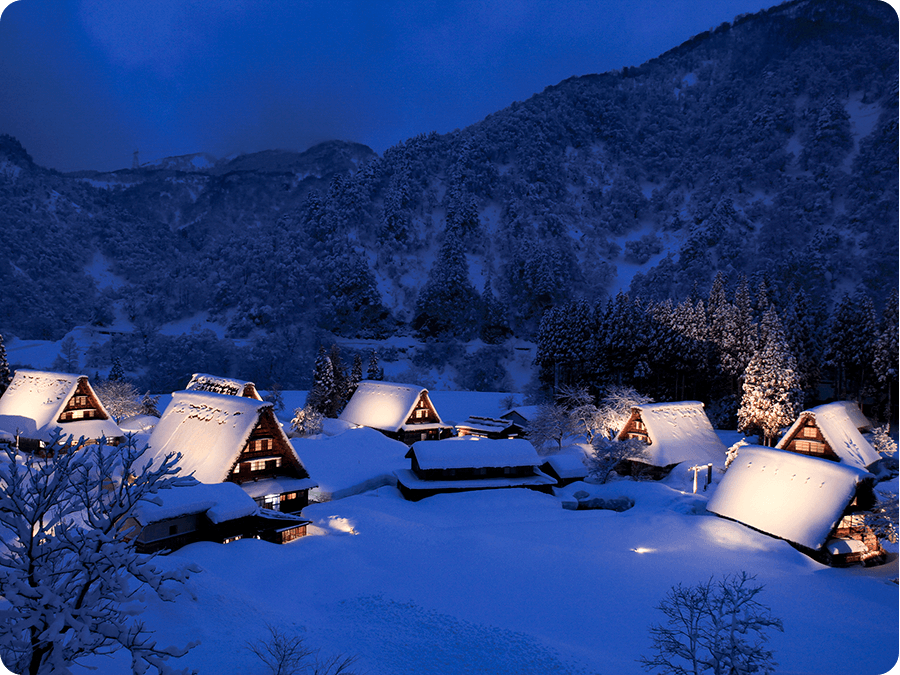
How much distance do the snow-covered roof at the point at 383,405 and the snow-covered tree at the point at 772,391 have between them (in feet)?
82.6

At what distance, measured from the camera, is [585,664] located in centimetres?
1083

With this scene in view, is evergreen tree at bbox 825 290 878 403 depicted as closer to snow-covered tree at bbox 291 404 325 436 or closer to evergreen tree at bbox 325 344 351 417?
evergreen tree at bbox 325 344 351 417

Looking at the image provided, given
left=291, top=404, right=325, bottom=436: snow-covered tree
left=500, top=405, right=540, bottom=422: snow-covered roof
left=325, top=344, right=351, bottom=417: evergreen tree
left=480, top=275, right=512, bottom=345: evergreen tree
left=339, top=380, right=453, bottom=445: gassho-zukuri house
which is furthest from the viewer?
left=480, top=275, right=512, bottom=345: evergreen tree

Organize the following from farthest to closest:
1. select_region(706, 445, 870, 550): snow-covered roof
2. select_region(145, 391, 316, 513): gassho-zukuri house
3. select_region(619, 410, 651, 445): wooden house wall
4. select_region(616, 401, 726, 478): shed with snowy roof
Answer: select_region(619, 410, 651, 445): wooden house wall → select_region(616, 401, 726, 478): shed with snowy roof → select_region(145, 391, 316, 513): gassho-zukuri house → select_region(706, 445, 870, 550): snow-covered roof

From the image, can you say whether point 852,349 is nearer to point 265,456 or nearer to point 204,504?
point 265,456

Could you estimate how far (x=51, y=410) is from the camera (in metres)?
31.2

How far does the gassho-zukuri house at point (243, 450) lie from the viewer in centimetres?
2116

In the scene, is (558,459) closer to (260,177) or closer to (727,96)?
(260,177)

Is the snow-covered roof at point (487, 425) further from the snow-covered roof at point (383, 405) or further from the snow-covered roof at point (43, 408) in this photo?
the snow-covered roof at point (43, 408)

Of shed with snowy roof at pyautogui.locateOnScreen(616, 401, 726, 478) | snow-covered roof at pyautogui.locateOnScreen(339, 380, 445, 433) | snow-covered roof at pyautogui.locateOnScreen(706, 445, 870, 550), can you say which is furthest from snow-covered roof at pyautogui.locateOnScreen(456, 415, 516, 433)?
snow-covered roof at pyautogui.locateOnScreen(706, 445, 870, 550)

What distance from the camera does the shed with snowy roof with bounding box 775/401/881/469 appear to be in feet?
87.1

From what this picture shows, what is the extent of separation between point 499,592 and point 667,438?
21.8 m

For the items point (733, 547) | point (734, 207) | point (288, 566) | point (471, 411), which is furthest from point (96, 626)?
point (734, 207)

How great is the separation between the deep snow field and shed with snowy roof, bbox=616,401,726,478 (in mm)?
7286
